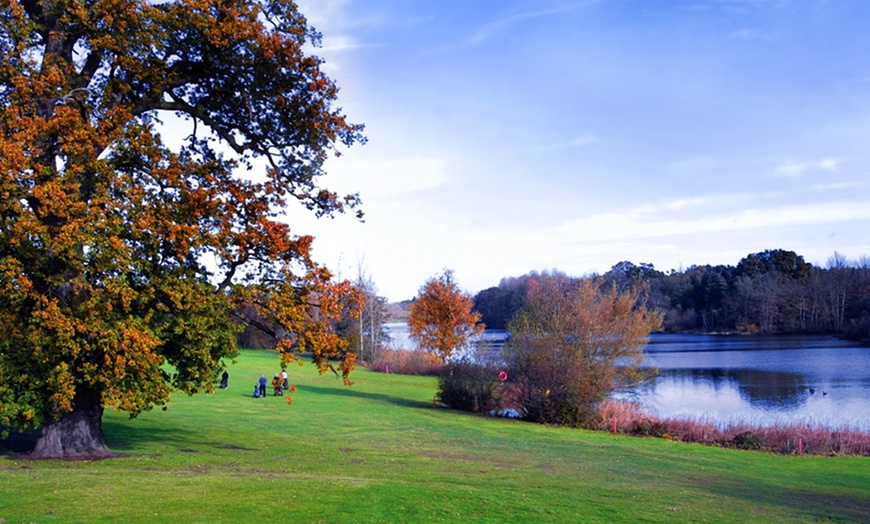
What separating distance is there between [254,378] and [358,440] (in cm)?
2493

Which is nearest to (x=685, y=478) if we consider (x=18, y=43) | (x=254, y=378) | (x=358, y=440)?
(x=358, y=440)

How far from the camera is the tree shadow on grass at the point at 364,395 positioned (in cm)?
3672

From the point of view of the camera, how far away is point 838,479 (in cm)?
1961

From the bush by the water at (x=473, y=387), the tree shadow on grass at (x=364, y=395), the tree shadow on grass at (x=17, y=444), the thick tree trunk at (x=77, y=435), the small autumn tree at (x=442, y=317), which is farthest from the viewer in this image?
the small autumn tree at (x=442, y=317)

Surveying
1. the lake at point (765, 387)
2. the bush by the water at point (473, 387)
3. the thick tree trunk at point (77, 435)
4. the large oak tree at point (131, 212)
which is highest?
the large oak tree at point (131, 212)

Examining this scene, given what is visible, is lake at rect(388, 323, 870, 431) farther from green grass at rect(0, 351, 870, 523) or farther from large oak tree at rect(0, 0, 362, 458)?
large oak tree at rect(0, 0, 362, 458)

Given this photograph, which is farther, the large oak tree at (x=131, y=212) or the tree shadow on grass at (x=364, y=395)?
the tree shadow on grass at (x=364, y=395)

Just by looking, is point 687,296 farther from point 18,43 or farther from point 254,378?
point 18,43

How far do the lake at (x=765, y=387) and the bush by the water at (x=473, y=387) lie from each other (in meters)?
4.78

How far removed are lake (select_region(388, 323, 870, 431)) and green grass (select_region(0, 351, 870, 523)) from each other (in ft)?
31.8

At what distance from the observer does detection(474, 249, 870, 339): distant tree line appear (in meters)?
107

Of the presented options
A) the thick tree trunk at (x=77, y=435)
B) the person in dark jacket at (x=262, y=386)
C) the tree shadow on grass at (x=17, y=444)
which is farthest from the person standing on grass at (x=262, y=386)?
the thick tree trunk at (x=77, y=435)

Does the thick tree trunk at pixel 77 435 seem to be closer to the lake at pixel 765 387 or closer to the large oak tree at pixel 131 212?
the large oak tree at pixel 131 212

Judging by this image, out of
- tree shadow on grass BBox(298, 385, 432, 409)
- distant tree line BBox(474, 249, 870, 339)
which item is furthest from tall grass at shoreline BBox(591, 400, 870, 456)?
distant tree line BBox(474, 249, 870, 339)
